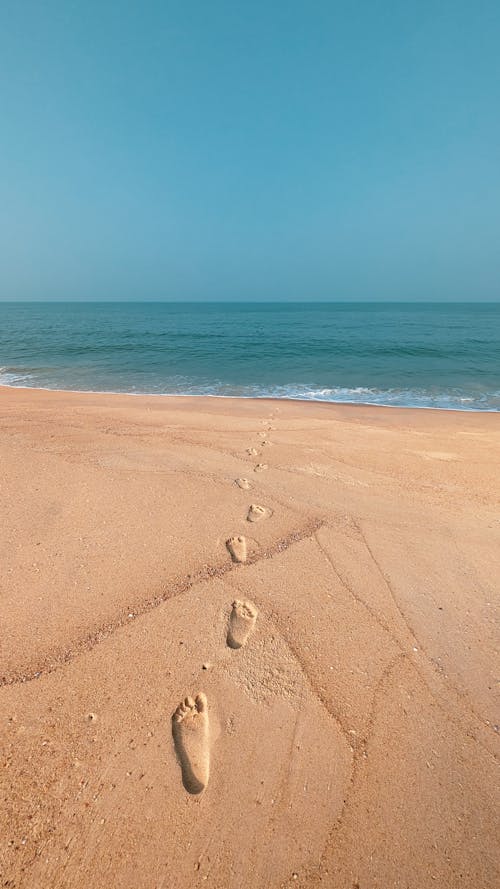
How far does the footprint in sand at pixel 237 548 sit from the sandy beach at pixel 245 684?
28 millimetres

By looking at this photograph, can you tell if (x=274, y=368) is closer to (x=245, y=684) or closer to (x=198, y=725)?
(x=245, y=684)

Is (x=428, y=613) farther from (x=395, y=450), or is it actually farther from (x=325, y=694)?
(x=395, y=450)

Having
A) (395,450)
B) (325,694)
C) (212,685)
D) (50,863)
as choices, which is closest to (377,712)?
(325,694)

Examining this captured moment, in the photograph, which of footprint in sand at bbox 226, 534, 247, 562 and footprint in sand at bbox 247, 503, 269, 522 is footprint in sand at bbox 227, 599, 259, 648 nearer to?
footprint in sand at bbox 226, 534, 247, 562

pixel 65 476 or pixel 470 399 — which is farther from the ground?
pixel 65 476

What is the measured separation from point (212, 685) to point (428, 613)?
5.76 ft

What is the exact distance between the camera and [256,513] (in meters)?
3.95

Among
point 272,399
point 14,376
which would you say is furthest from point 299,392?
point 14,376

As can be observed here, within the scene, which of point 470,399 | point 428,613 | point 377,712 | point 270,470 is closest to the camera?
point 377,712

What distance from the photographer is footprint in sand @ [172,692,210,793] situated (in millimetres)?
1776

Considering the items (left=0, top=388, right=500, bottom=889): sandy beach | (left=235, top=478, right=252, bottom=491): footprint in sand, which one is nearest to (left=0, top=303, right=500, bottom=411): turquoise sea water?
(left=235, top=478, right=252, bottom=491): footprint in sand

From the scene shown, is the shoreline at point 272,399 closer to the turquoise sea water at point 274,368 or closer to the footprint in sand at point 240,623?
the turquoise sea water at point 274,368

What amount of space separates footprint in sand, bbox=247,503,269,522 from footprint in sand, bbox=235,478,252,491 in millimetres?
409

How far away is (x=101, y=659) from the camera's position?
2.29 meters
